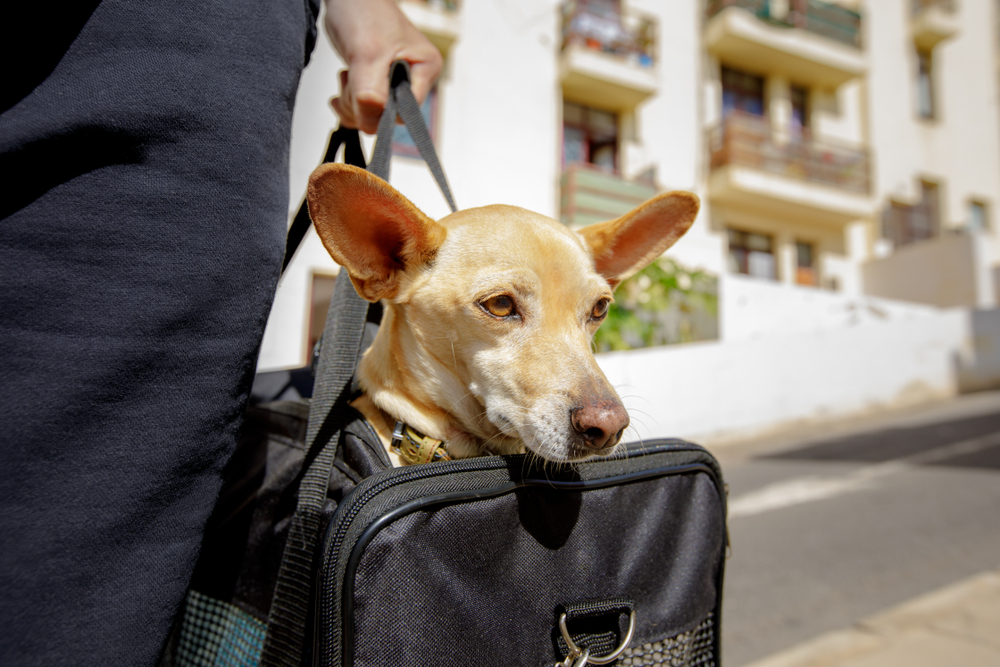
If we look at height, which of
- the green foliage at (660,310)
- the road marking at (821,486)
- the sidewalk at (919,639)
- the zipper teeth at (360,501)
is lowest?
the sidewalk at (919,639)

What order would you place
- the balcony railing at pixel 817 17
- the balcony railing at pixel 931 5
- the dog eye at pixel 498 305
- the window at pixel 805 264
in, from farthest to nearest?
the balcony railing at pixel 931 5 → the window at pixel 805 264 → the balcony railing at pixel 817 17 → the dog eye at pixel 498 305

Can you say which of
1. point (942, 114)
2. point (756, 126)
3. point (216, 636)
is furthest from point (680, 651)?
point (942, 114)

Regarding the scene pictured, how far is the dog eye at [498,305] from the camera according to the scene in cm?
129

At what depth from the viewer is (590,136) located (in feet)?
39.8

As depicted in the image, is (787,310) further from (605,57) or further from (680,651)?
(680,651)

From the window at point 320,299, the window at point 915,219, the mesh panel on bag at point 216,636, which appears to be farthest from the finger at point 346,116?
the window at point 915,219

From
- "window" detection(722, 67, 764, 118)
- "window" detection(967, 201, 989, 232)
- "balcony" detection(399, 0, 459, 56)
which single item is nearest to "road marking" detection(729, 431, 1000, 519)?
"balcony" detection(399, 0, 459, 56)

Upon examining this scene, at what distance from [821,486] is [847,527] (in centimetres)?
131

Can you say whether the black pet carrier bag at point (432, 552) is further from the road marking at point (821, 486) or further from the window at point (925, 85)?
the window at point (925, 85)

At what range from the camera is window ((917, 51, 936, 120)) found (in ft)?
53.4

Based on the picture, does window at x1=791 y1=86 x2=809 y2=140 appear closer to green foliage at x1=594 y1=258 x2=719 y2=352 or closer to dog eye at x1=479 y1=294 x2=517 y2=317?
green foliage at x1=594 y1=258 x2=719 y2=352

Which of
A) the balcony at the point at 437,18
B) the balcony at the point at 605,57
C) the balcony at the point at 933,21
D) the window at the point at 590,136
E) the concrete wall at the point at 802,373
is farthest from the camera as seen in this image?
the balcony at the point at 933,21

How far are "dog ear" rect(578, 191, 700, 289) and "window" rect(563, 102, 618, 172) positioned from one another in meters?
10.7

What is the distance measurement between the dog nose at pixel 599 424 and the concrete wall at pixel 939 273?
52.6ft
